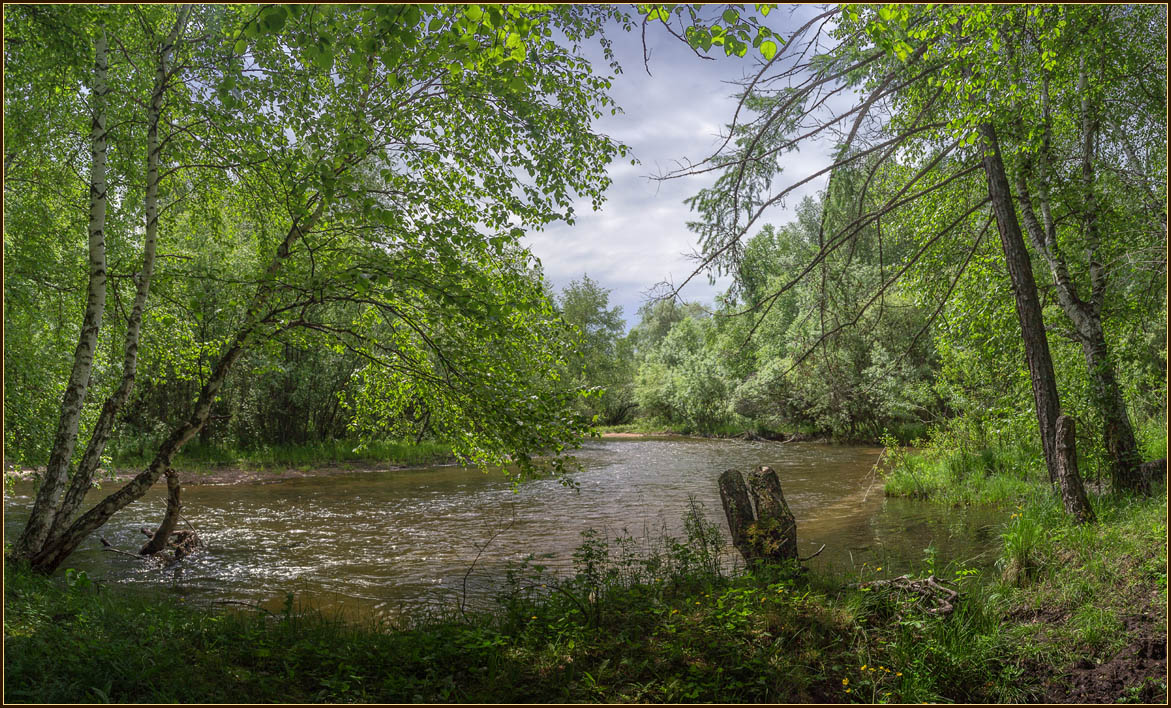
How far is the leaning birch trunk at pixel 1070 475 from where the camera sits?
6738 mm

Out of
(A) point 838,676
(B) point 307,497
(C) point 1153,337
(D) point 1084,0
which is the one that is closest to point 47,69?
(A) point 838,676

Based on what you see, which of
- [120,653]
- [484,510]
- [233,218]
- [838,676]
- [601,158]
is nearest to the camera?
[120,653]

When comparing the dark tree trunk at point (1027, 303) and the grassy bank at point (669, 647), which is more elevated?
the dark tree trunk at point (1027, 303)

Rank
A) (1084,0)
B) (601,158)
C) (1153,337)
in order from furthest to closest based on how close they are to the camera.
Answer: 1. (1153,337)
2. (601,158)
3. (1084,0)

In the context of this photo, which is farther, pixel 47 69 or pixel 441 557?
pixel 441 557

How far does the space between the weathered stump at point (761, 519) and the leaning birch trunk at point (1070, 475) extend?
10.2 feet

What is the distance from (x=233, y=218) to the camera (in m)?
8.51

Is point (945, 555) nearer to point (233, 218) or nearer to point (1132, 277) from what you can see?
point (1132, 277)

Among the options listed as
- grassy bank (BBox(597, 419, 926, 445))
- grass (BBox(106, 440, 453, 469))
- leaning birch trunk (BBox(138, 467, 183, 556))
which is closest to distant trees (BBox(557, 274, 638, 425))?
grassy bank (BBox(597, 419, 926, 445))

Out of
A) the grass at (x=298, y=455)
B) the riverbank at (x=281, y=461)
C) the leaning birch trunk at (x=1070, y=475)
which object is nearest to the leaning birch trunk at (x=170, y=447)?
the leaning birch trunk at (x=1070, y=475)

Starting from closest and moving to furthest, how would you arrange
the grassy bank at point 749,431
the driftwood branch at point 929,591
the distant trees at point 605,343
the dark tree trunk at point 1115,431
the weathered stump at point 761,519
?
the driftwood branch at point 929,591 < the weathered stump at point 761,519 < the dark tree trunk at point 1115,431 < the grassy bank at point 749,431 < the distant trees at point 605,343

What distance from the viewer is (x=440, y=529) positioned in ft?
37.2

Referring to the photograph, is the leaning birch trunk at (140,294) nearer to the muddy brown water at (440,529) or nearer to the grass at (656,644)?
the grass at (656,644)

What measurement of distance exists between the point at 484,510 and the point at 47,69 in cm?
1004
